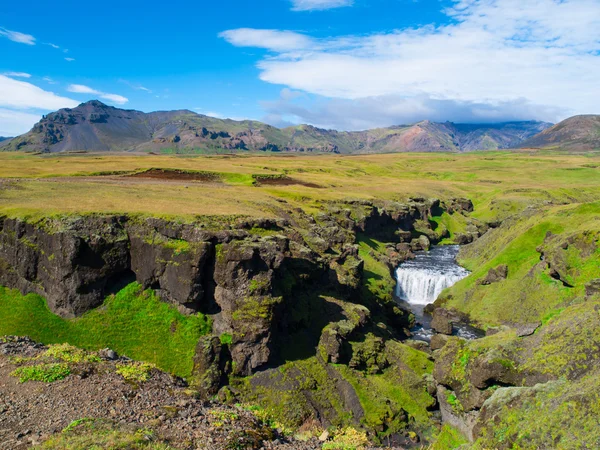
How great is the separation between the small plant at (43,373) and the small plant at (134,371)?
3818mm

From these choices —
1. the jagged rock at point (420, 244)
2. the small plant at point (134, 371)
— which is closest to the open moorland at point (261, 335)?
the small plant at point (134, 371)

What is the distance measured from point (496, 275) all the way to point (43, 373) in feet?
211

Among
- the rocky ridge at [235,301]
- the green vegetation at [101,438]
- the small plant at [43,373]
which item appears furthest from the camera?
the rocky ridge at [235,301]

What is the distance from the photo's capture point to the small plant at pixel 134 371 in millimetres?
30328

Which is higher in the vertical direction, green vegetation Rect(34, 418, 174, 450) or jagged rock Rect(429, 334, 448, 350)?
green vegetation Rect(34, 418, 174, 450)

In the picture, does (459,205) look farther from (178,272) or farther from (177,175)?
(178,272)

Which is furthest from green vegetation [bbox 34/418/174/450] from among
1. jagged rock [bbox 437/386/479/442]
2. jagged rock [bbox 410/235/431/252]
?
jagged rock [bbox 410/235/431/252]

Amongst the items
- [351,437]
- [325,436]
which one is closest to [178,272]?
[325,436]

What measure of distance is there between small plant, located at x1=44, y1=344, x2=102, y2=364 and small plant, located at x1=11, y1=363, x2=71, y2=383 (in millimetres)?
1564

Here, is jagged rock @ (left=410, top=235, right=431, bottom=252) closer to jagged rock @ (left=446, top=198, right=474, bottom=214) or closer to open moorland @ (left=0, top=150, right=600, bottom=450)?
open moorland @ (left=0, top=150, right=600, bottom=450)

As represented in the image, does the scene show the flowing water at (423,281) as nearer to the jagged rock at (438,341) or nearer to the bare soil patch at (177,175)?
the jagged rock at (438,341)

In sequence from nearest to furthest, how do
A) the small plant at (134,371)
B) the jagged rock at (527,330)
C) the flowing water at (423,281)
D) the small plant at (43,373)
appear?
1. the small plant at (43,373)
2. the small plant at (134,371)
3. the jagged rock at (527,330)
4. the flowing water at (423,281)

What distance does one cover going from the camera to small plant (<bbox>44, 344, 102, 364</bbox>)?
102 ft

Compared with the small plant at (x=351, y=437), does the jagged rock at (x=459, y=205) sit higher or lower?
higher
